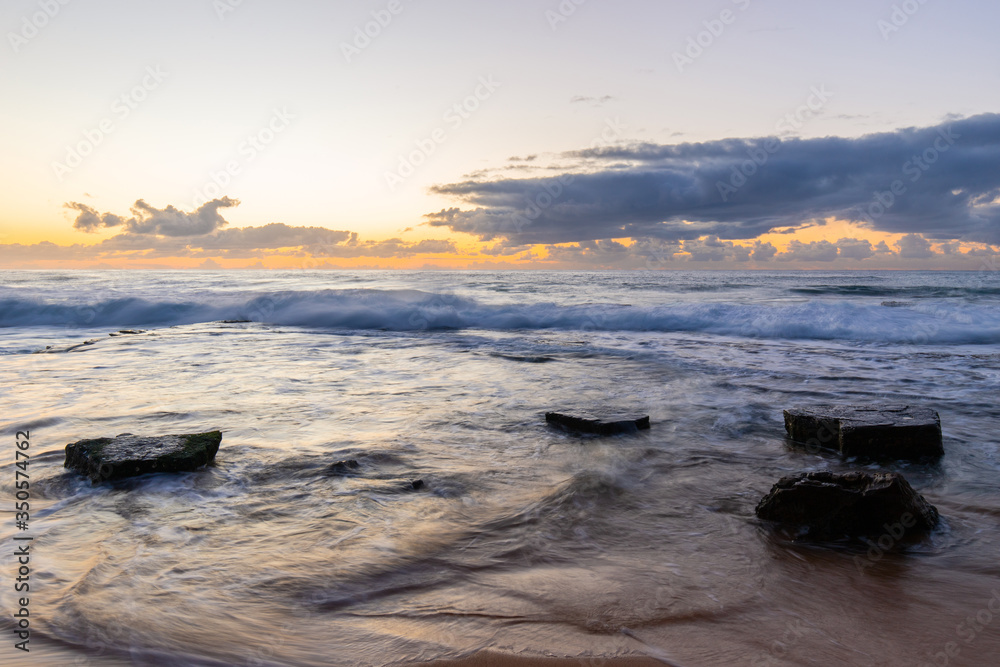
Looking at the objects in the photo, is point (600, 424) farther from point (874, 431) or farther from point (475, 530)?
point (475, 530)

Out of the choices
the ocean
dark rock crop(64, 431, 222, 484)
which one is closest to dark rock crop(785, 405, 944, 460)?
the ocean

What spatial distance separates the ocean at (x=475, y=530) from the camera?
2195mm

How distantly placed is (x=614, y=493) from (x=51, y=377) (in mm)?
7930

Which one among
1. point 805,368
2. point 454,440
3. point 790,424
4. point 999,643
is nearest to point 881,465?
point 790,424

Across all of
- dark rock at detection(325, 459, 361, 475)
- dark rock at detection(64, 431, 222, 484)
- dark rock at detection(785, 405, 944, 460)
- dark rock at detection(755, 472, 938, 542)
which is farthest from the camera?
dark rock at detection(785, 405, 944, 460)

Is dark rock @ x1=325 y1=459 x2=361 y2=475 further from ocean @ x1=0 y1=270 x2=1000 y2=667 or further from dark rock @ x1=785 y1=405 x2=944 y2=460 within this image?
dark rock @ x1=785 y1=405 x2=944 y2=460

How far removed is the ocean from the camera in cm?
220

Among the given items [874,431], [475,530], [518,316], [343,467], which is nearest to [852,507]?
[874,431]

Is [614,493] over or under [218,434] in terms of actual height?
under

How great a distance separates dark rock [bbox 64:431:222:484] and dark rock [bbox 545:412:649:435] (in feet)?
9.57

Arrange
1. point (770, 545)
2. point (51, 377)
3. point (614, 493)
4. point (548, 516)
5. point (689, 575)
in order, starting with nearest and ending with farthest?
point (689, 575) → point (770, 545) → point (548, 516) → point (614, 493) → point (51, 377)

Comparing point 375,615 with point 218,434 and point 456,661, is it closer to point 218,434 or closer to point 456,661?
point 456,661

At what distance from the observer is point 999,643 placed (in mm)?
2148

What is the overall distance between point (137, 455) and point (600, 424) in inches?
141
